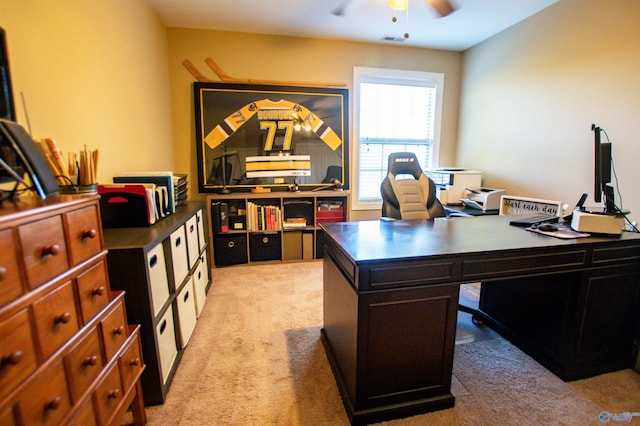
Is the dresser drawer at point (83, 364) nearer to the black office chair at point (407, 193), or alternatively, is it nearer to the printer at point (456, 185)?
the black office chair at point (407, 193)

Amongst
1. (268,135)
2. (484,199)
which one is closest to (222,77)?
(268,135)

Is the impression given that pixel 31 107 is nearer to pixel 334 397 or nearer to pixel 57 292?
pixel 57 292

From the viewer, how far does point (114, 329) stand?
1.21 meters

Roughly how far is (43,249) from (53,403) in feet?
1.47

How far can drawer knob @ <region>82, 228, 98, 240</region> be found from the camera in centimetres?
102

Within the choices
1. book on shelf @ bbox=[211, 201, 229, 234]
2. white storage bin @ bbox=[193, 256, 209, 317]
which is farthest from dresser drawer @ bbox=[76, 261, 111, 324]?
book on shelf @ bbox=[211, 201, 229, 234]

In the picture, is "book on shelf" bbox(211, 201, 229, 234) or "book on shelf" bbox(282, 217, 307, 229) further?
"book on shelf" bbox(282, 217, 307, 229)

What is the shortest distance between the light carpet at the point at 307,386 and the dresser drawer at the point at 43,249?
1.02 meters

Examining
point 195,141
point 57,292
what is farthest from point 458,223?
point 195,141

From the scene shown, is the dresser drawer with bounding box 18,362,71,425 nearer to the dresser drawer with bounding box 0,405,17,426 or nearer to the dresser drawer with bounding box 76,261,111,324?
the dresser drawer with bounding box 0,405,17,426

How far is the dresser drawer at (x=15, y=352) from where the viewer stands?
72 centimetres

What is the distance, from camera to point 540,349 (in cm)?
186

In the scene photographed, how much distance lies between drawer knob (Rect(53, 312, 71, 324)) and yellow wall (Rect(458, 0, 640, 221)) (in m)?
3.54

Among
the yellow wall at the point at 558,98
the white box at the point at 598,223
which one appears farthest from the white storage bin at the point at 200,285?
the yellow wall at the point at 558,98
